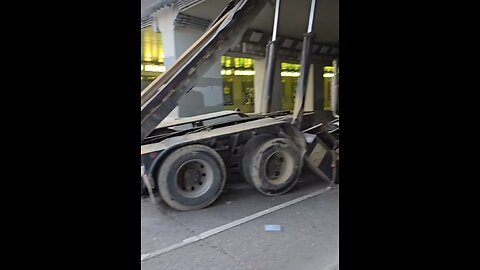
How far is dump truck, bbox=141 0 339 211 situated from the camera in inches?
177

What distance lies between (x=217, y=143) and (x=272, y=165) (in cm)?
92

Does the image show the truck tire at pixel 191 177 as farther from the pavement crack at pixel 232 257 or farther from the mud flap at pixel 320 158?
the mud flap at pixel 320 158

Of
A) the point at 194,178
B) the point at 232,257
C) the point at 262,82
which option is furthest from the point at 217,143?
the point at 262,82

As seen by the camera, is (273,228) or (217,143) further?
(217,143)

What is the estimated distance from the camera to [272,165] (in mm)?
5246

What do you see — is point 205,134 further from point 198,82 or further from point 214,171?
point 198,82

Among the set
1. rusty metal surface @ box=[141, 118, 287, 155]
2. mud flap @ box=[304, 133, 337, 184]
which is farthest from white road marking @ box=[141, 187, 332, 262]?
rusty metal surface @ box=[141, 118, 287, 155]

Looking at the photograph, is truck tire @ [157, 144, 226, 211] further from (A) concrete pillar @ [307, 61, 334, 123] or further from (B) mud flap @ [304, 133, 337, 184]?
(A) concrete pillar @ [307, 61, 334, 123]

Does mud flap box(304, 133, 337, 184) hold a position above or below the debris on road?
above
